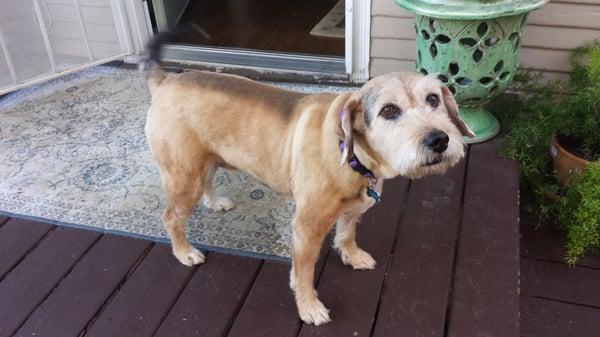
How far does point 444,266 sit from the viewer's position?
234 centimetres

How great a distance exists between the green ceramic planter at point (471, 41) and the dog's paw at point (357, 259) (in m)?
1.05

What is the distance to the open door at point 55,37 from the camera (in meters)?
3.61

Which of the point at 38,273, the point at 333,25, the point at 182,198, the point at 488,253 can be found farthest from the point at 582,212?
the point at 333,25

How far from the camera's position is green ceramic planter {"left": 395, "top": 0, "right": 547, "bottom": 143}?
103 inches

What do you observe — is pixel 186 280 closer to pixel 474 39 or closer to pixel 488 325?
pixel 488 325

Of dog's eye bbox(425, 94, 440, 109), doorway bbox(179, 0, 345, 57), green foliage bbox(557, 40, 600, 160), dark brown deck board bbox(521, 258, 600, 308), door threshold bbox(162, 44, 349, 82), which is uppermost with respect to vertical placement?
dog's eye bbox(425, 94, 440, 109)

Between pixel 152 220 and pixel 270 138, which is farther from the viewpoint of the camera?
pixel 152 220

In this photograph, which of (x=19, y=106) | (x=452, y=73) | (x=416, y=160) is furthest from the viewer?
(x=19, y=106)

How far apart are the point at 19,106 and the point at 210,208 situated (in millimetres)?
2092

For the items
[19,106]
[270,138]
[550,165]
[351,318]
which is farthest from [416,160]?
[19,106]

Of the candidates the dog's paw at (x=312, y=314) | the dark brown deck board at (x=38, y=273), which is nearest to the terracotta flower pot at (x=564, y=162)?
the dog's paw at (x=312, y=314)

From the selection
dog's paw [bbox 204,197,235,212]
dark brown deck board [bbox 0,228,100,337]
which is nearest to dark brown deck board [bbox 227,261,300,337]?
dog's paw [bbox 204,197,235,212]

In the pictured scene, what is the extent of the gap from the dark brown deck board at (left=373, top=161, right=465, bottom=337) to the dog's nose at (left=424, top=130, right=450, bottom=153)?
87cm

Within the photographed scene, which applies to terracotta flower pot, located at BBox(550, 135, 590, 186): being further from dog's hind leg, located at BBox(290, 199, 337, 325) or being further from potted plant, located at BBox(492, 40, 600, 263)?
dog's hind leg, located at BBox(290, 199, 337, 325)
